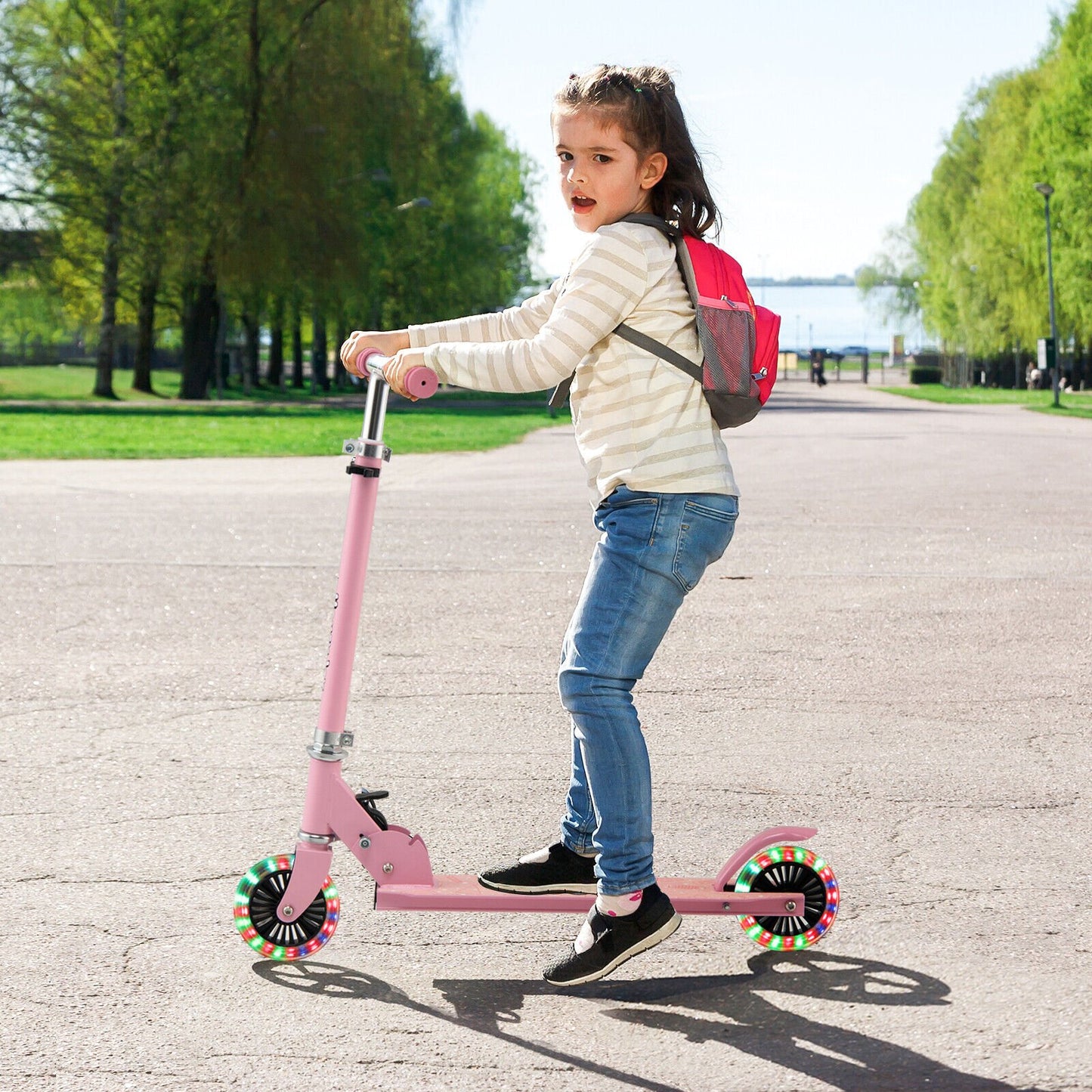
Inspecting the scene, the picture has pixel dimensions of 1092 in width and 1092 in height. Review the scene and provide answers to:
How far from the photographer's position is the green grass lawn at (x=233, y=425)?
22406 mm

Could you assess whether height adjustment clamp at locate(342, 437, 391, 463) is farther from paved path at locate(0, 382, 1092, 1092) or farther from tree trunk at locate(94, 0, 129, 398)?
tree trunk at locate(94, 0, 129, 398)

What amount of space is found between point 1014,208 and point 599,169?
161ft

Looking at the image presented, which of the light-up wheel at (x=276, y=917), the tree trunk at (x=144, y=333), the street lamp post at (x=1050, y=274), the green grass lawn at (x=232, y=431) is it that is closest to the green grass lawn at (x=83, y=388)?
the tree trunk at (x=144, y=333)

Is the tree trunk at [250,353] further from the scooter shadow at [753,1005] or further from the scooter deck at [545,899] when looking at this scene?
the scooter shadow at [753,1005]

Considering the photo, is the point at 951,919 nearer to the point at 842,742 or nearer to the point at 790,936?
the point at 790,936

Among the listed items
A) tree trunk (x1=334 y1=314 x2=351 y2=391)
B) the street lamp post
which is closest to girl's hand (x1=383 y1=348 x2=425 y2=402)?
the street lamp post

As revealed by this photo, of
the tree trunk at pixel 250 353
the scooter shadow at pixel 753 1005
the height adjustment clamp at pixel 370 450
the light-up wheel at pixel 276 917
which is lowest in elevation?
the scooter shadow at pixel 753 1005

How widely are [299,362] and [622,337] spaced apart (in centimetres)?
6321

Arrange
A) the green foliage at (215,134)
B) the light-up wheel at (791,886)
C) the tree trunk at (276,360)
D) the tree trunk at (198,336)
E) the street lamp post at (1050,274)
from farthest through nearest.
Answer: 1. the tree trunk at (276,360)
2. the tree trunk at (198,336)
3. the street lamp post at (1050,274)
4. the green foliage at (215,134)
5. the light-up wheel at (791,886)

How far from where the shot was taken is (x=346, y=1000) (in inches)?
130

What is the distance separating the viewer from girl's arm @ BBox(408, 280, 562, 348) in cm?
371

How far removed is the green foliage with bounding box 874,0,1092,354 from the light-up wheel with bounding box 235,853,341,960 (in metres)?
42.6

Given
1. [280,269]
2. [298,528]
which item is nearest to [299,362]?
[280,269]

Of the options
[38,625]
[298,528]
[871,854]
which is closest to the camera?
[871,854]
